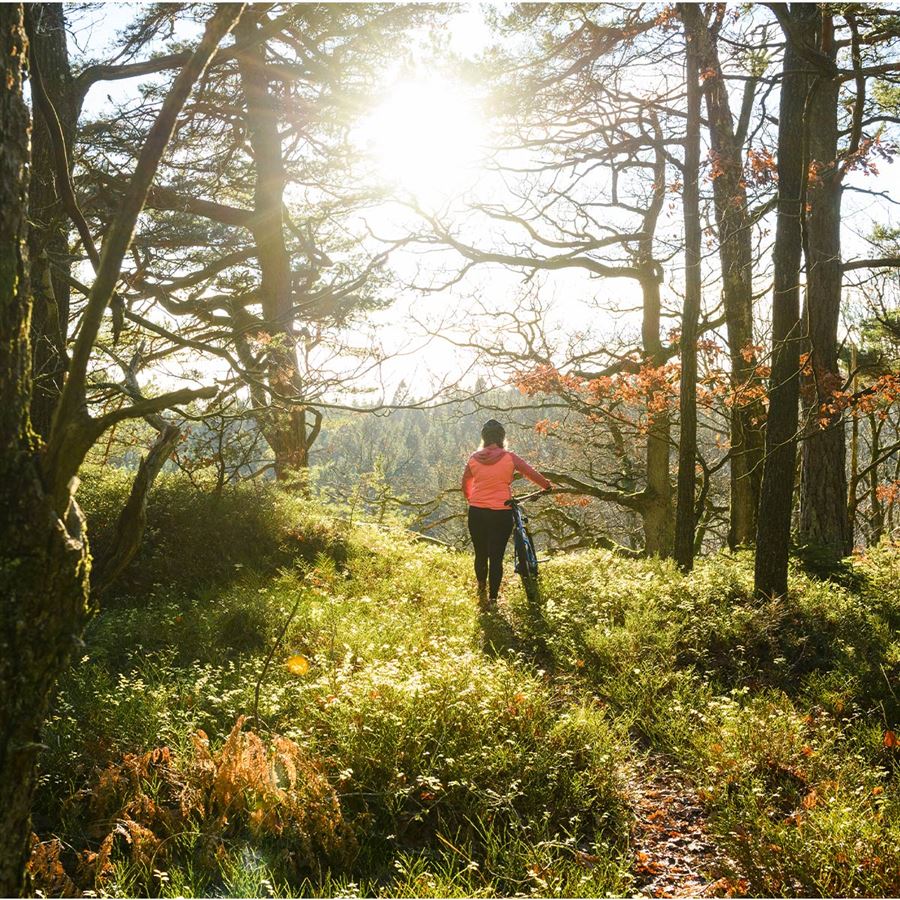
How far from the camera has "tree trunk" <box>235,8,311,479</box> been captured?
42.0ft

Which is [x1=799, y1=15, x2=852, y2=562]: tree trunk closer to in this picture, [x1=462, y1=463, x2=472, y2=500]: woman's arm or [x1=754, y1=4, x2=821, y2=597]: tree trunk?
[x1=754, y1=4, x2=821, y2=597]: tree trunk

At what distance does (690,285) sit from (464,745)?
23.4 feet

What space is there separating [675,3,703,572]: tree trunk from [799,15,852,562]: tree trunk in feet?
8.46

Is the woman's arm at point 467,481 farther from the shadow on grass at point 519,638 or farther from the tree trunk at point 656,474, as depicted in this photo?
the tree trunk at point 656,474

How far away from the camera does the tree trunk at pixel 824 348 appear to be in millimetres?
10805

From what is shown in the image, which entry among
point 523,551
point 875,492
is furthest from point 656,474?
point 875,492

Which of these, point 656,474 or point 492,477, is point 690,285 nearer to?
point 492,477

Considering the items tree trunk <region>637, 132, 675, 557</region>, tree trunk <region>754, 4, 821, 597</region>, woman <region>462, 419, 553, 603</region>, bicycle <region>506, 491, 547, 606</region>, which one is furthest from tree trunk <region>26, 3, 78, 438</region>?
tree trunk <region>637, 132, 675, 557</region>

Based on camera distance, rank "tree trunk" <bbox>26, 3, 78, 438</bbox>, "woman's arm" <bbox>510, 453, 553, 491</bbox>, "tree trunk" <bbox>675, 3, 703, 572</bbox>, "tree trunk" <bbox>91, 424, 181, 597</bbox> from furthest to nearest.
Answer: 1. "tree trunk" <bbox>675, 3, 703, 572</bbox>
2. "woman's arm" <bbox>510, 453, 553, 491</bbox>
3. "tree trunk" <bbox>26, 3, 78, 438</bbox>
4. "tree trunk" <bbox>91, 424, 181, 597</bbox>

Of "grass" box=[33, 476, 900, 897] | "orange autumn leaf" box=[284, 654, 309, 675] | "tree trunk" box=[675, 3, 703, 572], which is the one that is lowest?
"grass" box=[33, 476, 900, 897]

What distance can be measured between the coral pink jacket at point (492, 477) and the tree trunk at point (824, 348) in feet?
17.5

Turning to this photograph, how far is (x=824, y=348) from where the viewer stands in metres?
10.9

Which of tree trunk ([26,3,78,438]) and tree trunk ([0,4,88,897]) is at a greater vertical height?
tree trunk ([26,3,78,438])

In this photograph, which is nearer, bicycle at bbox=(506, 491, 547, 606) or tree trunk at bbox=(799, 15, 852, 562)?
bicycle at bbox=(506, 491, 547, 606)
